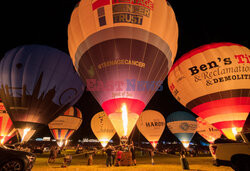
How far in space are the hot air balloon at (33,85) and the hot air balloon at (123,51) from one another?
4084 millimetres

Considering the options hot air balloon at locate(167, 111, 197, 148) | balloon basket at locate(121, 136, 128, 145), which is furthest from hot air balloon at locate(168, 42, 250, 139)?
hot air balloon at locate(167, 111, 197, 148)

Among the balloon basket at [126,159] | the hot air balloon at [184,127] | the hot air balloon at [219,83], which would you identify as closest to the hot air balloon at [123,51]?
the balloon basket at [126,159]

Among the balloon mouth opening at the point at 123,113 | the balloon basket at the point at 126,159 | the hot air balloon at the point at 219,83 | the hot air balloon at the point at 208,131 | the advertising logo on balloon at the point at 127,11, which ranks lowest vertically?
the balloon basket at the point at 126,159

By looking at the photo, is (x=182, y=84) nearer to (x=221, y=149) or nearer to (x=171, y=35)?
(x=171, y=35)

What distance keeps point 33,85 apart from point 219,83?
12.9 metres

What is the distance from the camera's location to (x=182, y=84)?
1310 centimetres

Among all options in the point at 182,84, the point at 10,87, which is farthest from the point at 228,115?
the point at 10,87

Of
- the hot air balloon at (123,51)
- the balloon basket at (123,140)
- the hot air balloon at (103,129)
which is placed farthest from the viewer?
the hot air balloon at (103,129)

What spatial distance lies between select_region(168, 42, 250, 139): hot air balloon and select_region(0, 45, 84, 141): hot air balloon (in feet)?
31.8

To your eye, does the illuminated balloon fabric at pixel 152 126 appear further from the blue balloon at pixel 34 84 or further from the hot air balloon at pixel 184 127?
the blue balloon at pixel 34 84

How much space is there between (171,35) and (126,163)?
25.6 ft

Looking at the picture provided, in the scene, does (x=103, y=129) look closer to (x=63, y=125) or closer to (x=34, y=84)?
(x=63, y=125)

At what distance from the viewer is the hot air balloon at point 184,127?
22000mm

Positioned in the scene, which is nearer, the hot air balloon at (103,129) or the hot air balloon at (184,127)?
the hot air balloon at (103,129)
